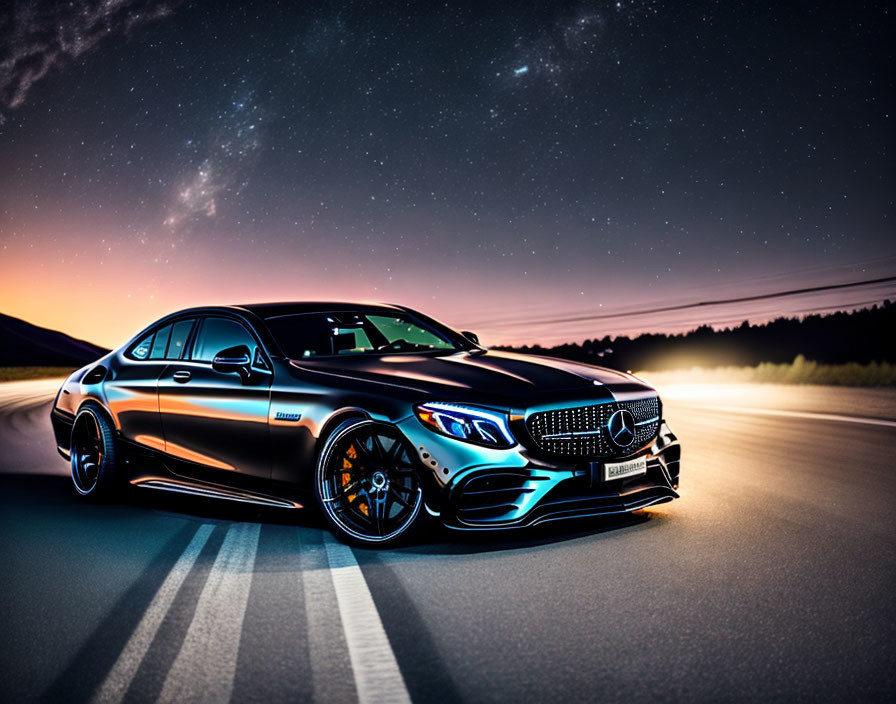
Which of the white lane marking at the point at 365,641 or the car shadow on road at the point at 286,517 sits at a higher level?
the white lane marking at the point at 365,641

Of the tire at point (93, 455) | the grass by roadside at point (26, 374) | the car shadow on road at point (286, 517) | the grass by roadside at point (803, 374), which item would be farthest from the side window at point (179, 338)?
the grass by roadside at point (26, 374)

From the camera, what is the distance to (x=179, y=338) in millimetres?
7566

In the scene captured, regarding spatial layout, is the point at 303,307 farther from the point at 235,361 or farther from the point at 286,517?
the point at 286,517

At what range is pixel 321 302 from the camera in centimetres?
772

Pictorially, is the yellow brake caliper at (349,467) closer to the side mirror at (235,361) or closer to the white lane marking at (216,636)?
the white lane marking at (216,636)

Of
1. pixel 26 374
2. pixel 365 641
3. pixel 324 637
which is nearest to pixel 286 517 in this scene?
pixel 324 637

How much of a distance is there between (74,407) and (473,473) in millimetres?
4516

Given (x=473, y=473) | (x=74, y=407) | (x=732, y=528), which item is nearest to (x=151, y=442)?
(x=74, y=407)

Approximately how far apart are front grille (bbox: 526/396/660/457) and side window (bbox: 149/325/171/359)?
3.48m

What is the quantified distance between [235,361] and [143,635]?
2.76m

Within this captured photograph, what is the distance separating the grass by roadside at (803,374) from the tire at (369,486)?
20334 millimetres

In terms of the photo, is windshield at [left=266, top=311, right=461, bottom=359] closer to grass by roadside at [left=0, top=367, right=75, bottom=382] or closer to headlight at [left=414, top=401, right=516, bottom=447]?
headlight at [left=414, top=401, right=516, bottom=447]

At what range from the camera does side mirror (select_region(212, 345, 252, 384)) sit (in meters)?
6.53

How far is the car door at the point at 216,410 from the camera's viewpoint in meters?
6.43
